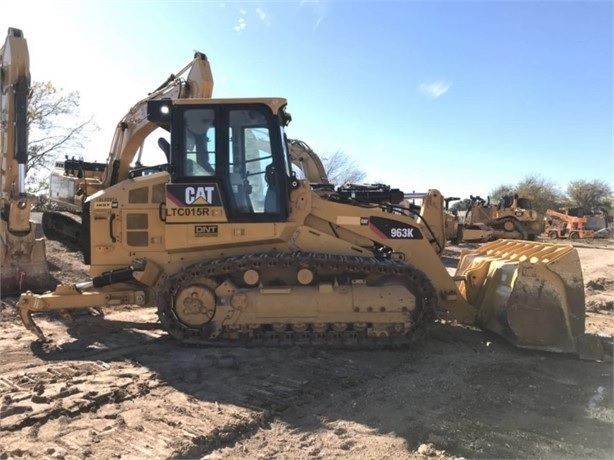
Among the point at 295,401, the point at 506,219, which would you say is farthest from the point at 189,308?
the point at 506,219

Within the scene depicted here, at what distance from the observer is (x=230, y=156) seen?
6168 millimetres

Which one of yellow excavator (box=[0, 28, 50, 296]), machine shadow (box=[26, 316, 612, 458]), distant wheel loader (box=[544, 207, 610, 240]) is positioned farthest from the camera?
distant wheel loader (box=[544, 207, 610, 240])

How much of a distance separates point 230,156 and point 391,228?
216 centimetres

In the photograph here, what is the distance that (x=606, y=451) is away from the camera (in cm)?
366

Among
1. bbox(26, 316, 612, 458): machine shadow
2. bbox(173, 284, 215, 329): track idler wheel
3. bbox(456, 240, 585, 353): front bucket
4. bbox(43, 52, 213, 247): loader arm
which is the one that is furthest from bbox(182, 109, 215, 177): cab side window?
bbox(456, 240, 585, 353): front bucket

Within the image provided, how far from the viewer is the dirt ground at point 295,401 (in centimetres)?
357

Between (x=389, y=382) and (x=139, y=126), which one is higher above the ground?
(x=139, y=126)

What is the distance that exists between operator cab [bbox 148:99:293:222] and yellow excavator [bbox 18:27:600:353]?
1 cm

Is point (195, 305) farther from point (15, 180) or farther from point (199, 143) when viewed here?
point (15, 180)

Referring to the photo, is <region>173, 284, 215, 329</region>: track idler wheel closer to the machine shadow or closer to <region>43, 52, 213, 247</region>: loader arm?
the machine shadow

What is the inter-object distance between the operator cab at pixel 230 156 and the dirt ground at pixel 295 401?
1.74m

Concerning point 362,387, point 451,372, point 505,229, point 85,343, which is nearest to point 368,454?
point 362,387

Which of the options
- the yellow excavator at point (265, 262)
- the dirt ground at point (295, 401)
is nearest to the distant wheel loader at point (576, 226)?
the yellow excavator at point (265, 262)

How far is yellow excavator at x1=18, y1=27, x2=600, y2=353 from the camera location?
232 inches
